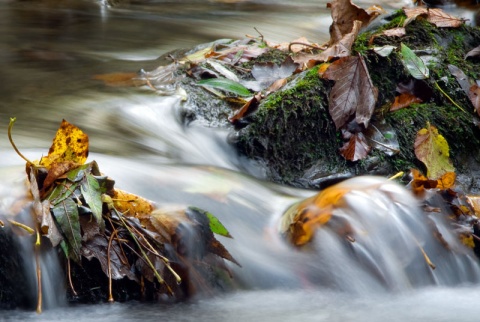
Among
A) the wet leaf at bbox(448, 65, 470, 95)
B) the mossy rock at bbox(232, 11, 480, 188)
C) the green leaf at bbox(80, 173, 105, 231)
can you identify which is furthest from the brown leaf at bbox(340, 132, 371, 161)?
the green leaf at bbox(80, 173, 105, 231)

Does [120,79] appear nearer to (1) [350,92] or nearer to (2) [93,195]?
(1) [350,92]

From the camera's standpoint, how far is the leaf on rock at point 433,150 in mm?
3574

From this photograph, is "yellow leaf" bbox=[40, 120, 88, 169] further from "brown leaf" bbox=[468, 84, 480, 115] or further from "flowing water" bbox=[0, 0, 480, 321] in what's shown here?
"brown leaf" bbox=[468, 84, 480, 115]

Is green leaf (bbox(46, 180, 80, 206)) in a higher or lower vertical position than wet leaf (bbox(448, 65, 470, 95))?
lower

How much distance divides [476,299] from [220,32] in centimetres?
366

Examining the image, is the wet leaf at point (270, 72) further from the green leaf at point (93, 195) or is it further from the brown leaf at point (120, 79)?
the green leaf at point (93, 195)

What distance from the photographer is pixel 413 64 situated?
12.4ft

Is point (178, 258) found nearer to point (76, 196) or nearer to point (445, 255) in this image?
point (76, 196)

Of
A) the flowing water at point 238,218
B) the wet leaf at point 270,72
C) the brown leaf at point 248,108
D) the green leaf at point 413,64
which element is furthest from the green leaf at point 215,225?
the green leaf at point 413,64

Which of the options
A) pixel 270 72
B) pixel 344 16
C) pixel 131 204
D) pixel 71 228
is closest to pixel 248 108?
pixel 270 72

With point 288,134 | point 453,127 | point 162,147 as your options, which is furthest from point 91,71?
point 453,127

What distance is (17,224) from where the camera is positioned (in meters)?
2.37

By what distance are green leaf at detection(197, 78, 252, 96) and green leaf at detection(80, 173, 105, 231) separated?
1432 mm

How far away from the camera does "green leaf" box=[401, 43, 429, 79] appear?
3.75 meters
